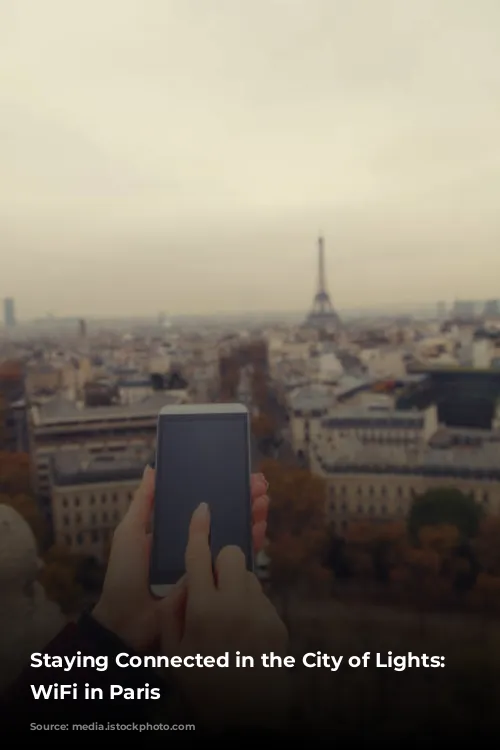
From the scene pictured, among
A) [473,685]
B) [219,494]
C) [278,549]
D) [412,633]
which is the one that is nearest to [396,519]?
[278,549]

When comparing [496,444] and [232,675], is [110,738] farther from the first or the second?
[496,444]

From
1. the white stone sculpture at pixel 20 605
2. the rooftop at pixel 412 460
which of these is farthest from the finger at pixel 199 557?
the rooftop at pixel 412 460

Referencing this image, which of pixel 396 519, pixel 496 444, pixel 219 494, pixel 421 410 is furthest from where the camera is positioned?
pixel 421 410

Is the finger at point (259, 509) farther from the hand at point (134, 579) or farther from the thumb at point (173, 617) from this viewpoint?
the thumb at point (173, 617)

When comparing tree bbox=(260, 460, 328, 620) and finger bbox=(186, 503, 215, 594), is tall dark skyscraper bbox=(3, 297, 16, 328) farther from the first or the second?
finger bbox=(186, 503, 215, 594)

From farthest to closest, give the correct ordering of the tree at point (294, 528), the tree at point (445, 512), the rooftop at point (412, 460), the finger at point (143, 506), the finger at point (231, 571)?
the rooftop at point (412, 460) → the tree at point (445, 512) → the tree at point (294, 528) → the finger at point (143, 506) → the finger at point (231, 571)

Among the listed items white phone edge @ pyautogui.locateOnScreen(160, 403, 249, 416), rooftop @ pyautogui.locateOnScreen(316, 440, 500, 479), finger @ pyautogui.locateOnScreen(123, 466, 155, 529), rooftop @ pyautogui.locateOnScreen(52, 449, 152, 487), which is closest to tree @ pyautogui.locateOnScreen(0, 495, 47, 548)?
rooftop @ pyautogui.locateOnScreen(52, 449, 152, 487)

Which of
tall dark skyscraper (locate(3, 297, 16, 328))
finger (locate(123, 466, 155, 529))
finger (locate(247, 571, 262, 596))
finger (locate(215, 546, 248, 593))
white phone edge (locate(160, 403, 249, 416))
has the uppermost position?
tall dark skyscraper (locate(3, 297, 16, 328))
